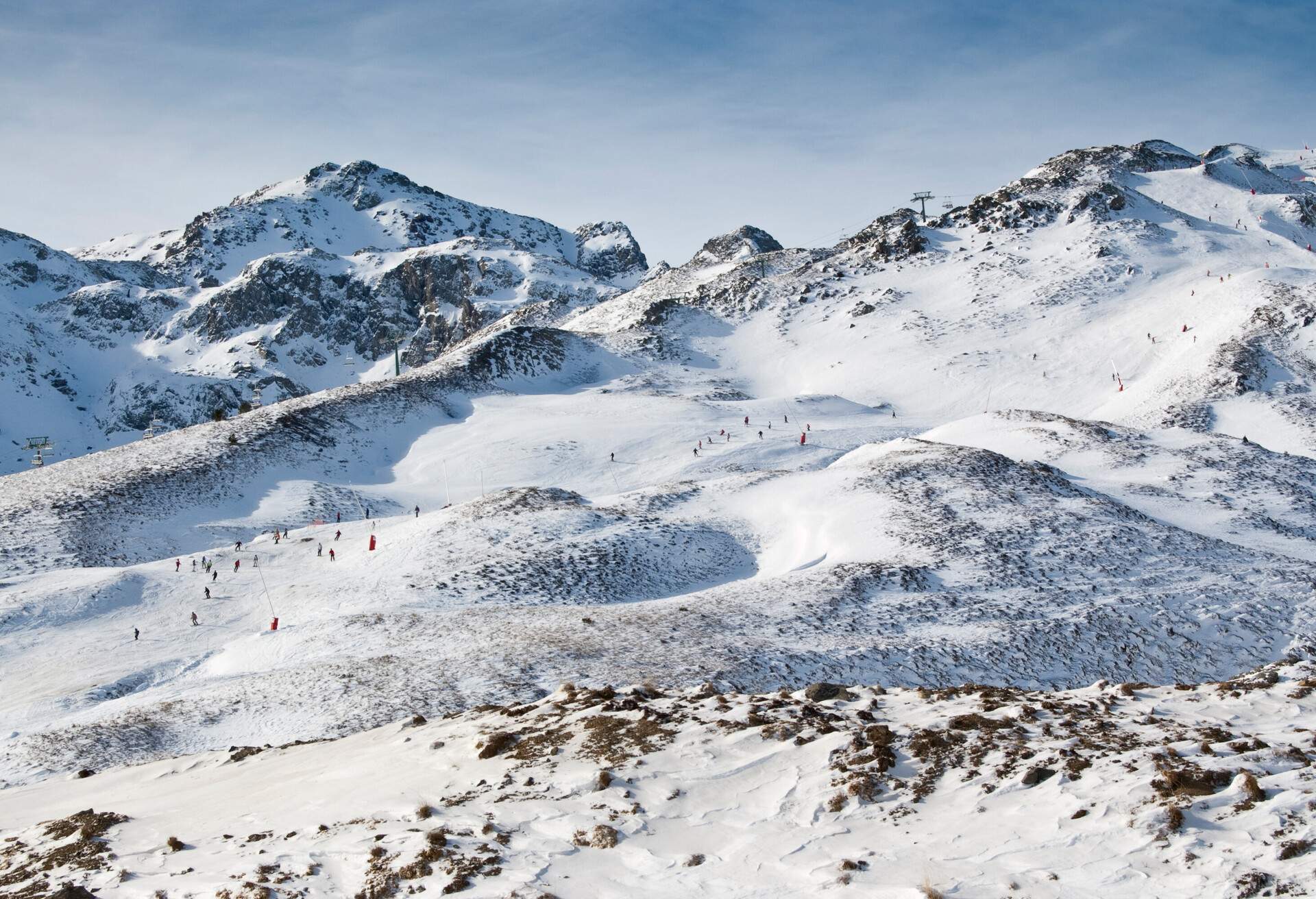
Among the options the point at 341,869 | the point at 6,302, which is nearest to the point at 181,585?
the point at 341,869

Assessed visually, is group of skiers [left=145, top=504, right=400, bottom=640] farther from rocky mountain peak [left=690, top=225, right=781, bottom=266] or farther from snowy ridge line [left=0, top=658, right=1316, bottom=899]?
rocky mountain peak [left=690, top=225, right=781, bottom=266]

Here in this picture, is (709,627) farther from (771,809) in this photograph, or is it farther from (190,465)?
(190,465)

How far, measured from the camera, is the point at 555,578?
34562 mm

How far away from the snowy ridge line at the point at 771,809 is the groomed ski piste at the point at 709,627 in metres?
0.06

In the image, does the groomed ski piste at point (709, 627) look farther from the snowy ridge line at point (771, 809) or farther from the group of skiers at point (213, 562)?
the group of skiers at point (213, 562)

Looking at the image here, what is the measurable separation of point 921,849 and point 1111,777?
2510 millimetres

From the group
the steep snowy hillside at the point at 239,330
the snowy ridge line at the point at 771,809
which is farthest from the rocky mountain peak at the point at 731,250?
the snowy ridge line at the point at 771,809

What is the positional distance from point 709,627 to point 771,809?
16933 millimetres

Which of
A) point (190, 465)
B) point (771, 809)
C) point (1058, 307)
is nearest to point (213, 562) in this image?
point (190, 465)

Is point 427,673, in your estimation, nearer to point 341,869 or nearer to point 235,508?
point 341,869

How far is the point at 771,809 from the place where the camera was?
9.98 meters

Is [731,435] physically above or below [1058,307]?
below

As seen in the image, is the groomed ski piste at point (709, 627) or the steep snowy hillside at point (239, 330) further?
the steep snowy hillside at point (239, 330)

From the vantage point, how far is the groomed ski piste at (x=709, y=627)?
9.31 meters
